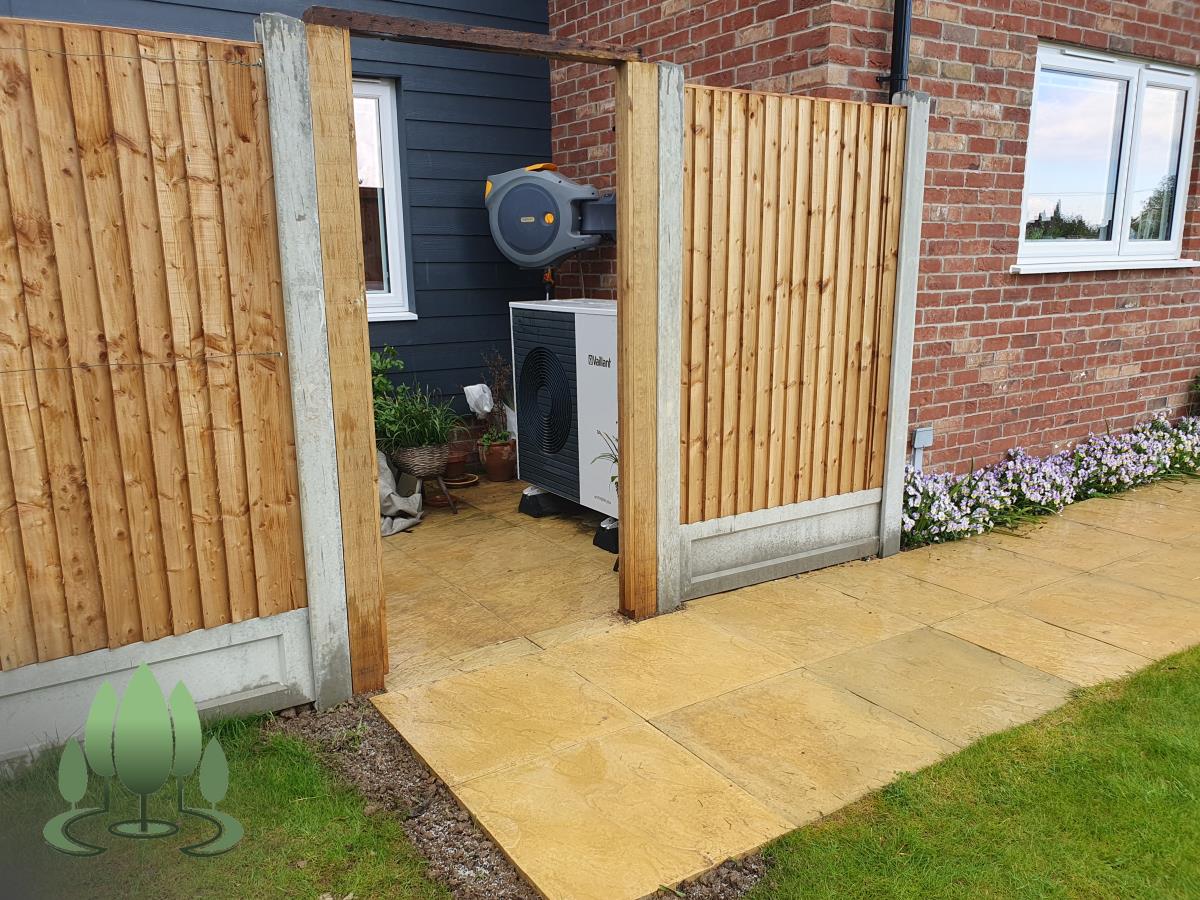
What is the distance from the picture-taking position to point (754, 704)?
114 inches

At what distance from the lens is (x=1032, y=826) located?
89.3 inches

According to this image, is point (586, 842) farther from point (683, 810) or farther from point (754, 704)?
point (754, 704)

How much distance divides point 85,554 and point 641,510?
1826mm

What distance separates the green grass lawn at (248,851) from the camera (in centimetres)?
205

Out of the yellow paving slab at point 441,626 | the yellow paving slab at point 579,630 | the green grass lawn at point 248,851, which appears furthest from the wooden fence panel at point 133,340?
the yellow paving slab at point 579,630

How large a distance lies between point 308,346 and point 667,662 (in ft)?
5.17

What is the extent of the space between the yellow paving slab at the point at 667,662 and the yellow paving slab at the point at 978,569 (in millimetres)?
1136

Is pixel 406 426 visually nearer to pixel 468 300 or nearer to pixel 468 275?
pixel 468 300

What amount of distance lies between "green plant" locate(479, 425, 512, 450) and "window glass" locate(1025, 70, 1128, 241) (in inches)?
125

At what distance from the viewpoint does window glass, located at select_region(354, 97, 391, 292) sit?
5.32 meters

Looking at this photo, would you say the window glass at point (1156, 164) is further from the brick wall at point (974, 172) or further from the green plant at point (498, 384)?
the green plant at point (498, 384)

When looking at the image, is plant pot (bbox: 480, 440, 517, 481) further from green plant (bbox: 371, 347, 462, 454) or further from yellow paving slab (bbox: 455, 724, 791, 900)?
yellow paving slab (bbox: 455, 724, 791, 900)

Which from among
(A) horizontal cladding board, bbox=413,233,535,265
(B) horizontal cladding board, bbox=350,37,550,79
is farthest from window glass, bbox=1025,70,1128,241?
(A) horizontal cladding board, bbox=413,233,535,265

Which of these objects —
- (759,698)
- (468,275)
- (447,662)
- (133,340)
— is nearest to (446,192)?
(468,275)
